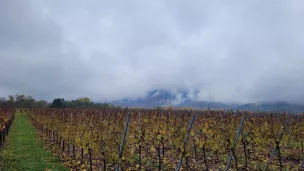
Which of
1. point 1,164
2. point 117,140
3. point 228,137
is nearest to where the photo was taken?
point 117,140

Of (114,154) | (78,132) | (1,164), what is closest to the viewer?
(114,154)

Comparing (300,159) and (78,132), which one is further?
(300,159)

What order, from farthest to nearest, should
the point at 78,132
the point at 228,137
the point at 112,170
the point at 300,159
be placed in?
the point at 300,159
the point at 78,132
the point at 112,170
the point at 228,137

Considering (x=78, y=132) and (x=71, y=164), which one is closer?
(x=71, y=164)

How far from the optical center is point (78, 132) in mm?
11641

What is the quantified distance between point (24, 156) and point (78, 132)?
3.63m

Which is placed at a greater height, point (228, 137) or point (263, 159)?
point (228, 137)

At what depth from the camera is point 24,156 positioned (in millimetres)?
12883

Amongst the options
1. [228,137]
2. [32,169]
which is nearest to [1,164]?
[32,169]

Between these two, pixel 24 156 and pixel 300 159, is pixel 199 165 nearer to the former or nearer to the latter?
pixel 300 159

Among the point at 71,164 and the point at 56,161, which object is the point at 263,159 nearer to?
the point at 71,164

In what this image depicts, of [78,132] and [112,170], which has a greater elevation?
[78,132]

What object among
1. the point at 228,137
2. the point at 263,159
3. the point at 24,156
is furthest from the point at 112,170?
the point at 263,159

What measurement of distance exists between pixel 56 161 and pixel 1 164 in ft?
7.16
